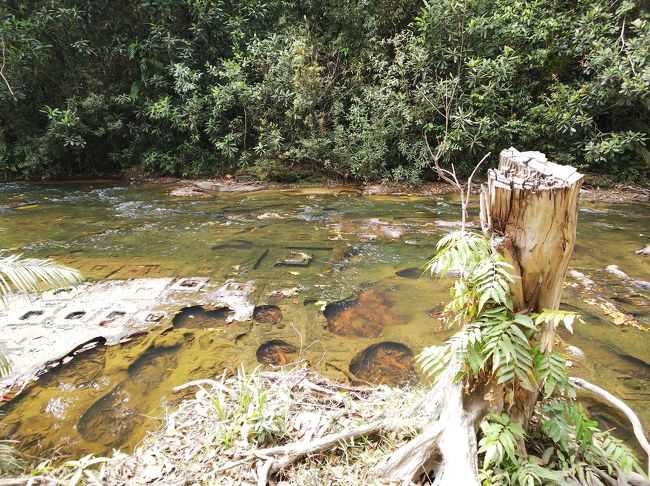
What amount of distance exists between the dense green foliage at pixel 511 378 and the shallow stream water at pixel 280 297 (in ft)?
4.40

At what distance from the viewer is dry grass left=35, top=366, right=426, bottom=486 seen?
223 cm

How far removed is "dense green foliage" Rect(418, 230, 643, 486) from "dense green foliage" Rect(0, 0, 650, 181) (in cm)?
888

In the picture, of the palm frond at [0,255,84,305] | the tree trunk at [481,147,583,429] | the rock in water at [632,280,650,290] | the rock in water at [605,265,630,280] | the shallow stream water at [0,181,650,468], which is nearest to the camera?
the tree trunk at [481,147,583,429]

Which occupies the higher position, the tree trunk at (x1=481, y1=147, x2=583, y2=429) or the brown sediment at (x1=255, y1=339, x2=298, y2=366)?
the tree trunk at (x1=481, y1=147, x2=583, y2=429)

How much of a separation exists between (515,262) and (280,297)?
349 centimetres

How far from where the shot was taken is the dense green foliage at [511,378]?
1821mm

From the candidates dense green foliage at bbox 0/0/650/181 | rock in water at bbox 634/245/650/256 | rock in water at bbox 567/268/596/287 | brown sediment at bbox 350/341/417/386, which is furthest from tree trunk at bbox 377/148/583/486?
dense green foliage at bbox 0/0/650/181

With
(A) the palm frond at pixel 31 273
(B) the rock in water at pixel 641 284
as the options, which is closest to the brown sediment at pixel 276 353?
(A) the palm frond at pixel 31 273

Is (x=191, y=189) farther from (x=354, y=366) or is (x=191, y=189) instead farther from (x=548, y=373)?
(x=548, y=373)

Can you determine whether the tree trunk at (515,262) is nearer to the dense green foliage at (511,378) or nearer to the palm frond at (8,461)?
the dense green foliage at (511,378)

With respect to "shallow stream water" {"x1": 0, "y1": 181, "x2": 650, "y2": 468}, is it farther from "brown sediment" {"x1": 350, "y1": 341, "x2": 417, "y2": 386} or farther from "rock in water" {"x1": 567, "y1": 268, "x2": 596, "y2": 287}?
"rock in water" {"x1": 567, "y1": 268, "x2": 596, "y2": 287}

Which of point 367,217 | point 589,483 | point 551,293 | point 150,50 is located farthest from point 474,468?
point 150,50

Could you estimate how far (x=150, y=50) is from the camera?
11.8 meters

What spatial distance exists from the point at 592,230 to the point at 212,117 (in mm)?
10436
